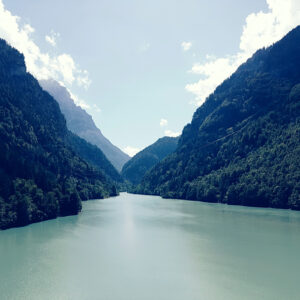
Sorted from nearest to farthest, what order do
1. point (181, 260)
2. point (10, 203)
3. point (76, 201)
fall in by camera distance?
point (181, 260) < point (10, 203) < point (76, 201)

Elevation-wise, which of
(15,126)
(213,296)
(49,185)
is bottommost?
(213,296)

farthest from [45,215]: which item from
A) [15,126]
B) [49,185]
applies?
[15,126]

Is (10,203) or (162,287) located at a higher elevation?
(10,203)

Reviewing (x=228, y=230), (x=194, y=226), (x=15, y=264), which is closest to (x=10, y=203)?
(x=15, y=264)

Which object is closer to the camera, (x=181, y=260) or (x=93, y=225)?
(x=181, y=260)

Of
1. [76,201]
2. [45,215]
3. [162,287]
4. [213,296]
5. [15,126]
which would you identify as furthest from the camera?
[15,126]

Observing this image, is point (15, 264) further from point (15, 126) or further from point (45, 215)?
point (15, 126)
